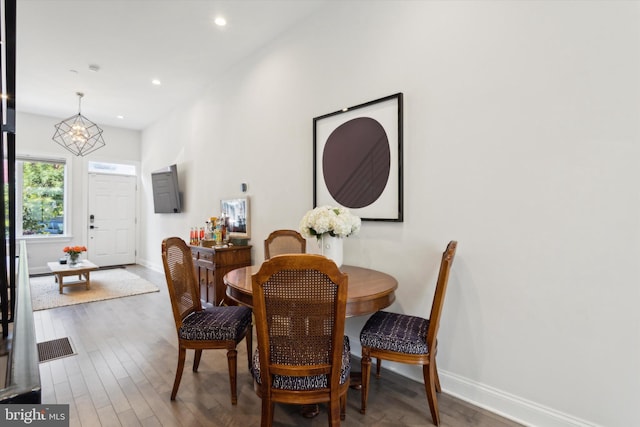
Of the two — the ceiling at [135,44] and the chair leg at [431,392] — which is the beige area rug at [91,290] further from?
the chair leg at [431,392]

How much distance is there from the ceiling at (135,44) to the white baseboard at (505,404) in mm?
3602

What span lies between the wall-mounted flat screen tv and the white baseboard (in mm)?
5243

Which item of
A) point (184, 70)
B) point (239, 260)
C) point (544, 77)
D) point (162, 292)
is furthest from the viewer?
point (162, 292)

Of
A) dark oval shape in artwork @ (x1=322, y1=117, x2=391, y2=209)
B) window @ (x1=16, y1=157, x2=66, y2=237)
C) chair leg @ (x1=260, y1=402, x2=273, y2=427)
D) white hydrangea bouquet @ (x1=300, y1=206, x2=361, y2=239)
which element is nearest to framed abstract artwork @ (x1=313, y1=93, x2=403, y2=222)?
dark oval shape in artwork @ (x1=322, y1=117, x2=391, y2=209)

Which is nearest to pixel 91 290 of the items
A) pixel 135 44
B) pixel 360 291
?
pixel 135 44

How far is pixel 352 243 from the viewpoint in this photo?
118 inches

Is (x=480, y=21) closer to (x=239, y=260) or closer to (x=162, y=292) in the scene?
(x=239, y=260)

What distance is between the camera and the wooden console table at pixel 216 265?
3.97m

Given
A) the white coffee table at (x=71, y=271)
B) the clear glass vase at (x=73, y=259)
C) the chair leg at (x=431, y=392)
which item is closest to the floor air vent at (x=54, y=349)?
the white coffee table at (x=71, y=271)

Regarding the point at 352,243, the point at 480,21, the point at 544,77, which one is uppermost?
the point at 480,21

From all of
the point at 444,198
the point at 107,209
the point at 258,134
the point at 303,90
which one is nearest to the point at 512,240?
the point at 444,198

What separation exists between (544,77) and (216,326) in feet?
8.68

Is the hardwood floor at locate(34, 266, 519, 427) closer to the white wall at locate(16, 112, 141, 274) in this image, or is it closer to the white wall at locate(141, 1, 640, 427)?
the white wall at locate(141, 1, 640, 427)

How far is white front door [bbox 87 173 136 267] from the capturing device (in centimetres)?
715
